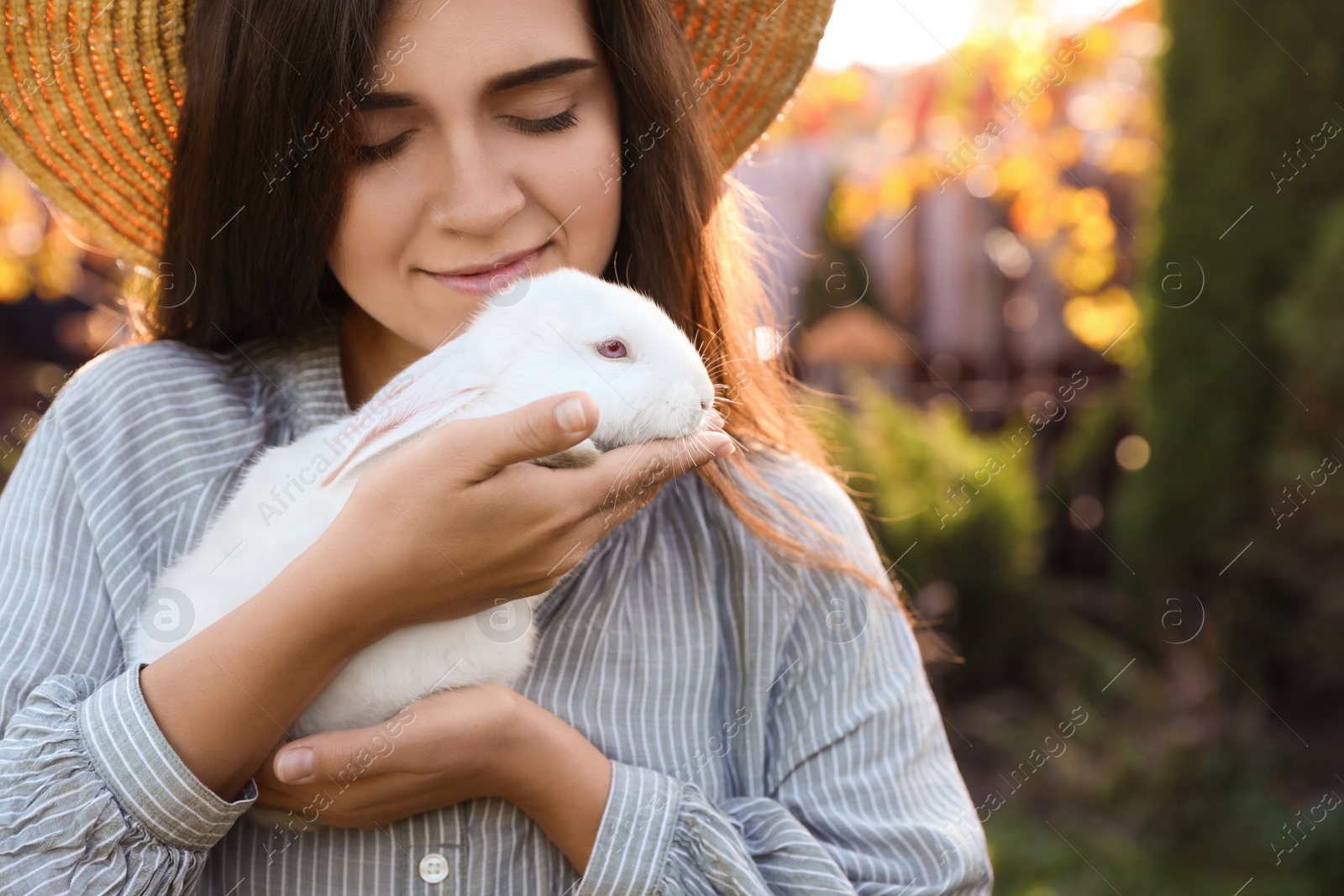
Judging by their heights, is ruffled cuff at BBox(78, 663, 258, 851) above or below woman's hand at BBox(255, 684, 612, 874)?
below

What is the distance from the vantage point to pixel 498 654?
58.9 inches

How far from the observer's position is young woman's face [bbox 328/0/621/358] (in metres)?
1.48

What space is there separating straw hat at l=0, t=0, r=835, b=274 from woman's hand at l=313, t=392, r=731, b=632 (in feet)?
2.76

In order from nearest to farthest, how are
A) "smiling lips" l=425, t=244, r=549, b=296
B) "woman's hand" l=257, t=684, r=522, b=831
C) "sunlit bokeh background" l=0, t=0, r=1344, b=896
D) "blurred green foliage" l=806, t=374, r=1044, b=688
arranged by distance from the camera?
"woman's hand" l=257, t=684, r=522, b=831 → "smiling lips" l=425, t=244, r=549, b=296 → "sunlit bokeh background" l=0, t=0, r=1344, b=896 → "blurred green foliage" l=806, t=374, r=1044, b=688

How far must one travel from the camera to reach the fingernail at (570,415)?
1.22 metres

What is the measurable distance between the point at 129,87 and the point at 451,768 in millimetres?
1201

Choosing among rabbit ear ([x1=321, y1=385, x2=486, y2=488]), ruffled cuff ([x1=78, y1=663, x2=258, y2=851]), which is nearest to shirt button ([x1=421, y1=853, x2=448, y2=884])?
ruffled cuff ([x1=78, y1=663, x2=258, y2=851])

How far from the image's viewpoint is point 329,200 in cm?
161

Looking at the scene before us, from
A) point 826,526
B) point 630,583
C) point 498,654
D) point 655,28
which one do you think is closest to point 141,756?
point 498,654

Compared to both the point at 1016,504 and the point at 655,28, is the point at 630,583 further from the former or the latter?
the point at 1016,504

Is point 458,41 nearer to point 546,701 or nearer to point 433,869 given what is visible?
point 546,701

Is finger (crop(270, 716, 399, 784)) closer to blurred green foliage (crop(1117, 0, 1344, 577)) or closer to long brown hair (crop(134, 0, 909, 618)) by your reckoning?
long brown hair (crop(134, 0, 909, 618))

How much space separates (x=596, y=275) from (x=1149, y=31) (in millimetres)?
4951

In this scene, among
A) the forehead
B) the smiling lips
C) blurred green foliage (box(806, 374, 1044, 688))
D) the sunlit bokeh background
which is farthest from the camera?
blurred green foliage (box(806, 374, 1044, 688))
